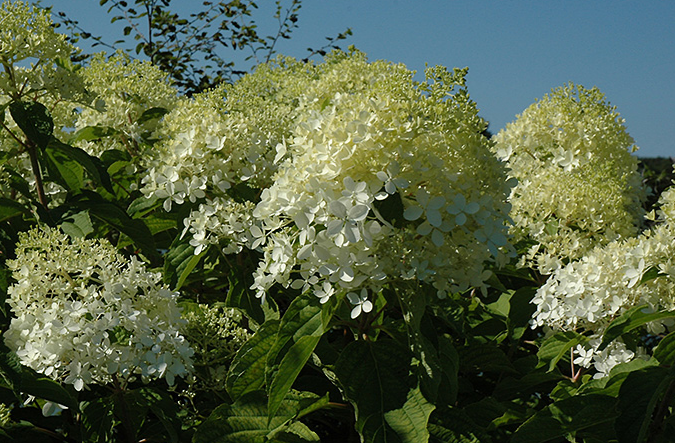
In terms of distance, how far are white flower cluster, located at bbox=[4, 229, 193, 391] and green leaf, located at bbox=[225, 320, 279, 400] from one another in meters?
0.17

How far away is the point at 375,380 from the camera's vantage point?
6.91 ft

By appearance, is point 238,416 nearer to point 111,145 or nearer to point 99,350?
point 99,350

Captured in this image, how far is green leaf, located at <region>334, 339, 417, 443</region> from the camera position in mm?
1997

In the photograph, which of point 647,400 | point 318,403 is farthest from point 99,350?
point 647,400

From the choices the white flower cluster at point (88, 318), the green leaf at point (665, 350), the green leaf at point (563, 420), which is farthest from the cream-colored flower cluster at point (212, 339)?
the green leaf at point (665, 350)

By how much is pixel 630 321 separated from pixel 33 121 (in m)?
2.22

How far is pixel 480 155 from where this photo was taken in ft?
6.63

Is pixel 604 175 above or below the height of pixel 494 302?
above

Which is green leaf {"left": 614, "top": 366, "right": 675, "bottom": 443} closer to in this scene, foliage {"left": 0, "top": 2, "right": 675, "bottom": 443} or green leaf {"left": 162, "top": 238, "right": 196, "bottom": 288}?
foliage {"left": 0, "top": 2, "right": 675, "bottom": 443}

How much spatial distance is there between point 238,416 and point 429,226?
35.3 inches

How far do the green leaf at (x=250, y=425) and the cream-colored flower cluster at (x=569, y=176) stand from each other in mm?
1277

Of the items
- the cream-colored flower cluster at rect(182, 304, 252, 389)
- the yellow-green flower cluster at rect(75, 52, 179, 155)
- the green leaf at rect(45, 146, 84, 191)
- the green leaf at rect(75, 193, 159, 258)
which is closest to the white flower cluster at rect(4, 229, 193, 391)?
the cream-colored flower cluster at rect(182, 304, 252, 389)

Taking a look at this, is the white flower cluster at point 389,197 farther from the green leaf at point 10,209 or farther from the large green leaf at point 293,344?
the green leaf at point 10,209

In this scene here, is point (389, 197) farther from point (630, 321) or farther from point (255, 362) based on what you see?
point (630, 321)
